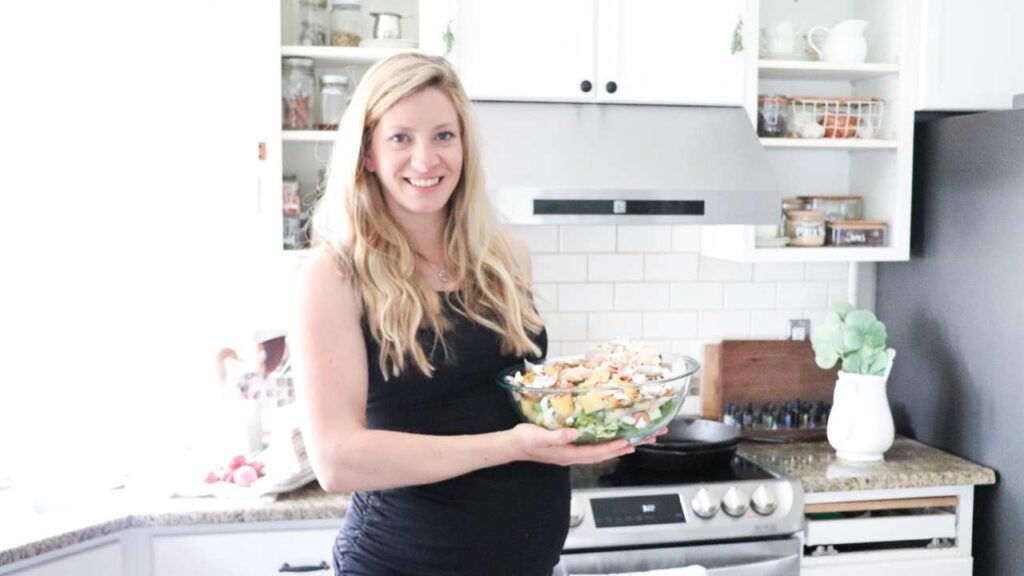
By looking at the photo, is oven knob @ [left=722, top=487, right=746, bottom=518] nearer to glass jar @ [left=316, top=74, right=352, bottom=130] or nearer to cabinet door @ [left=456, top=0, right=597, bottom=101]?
cabinet door @ [left=456, top=0, right=597, bottom=101]

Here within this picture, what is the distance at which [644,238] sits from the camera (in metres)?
3.03

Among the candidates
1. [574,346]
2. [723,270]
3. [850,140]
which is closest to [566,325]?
[574,346]

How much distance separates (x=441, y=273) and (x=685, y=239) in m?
1.60

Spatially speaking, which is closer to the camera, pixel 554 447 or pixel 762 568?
pixel 554 447

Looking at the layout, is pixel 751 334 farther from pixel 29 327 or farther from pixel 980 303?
pixel 29 327

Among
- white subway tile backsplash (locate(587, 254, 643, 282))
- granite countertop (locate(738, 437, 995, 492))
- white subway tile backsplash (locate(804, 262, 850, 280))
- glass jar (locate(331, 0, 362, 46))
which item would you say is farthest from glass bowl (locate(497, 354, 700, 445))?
white subway tile backsplash (locate(804, 262, 850, 280))

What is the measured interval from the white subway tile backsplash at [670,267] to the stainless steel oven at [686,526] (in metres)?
0.74

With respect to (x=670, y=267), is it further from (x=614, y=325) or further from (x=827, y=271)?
(x=827, y=271)

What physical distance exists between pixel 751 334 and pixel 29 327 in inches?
80.9

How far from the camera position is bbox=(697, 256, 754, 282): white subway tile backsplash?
3068mm

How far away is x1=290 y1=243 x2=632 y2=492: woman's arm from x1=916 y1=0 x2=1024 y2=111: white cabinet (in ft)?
6.08

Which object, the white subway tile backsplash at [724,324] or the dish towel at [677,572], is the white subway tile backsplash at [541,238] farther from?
the dish towel at [677,572]

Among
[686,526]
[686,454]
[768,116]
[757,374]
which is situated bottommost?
[686,526]

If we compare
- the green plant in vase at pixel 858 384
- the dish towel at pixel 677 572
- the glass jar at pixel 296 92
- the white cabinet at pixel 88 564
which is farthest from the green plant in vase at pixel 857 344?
the white cabinet at pixel 88 564
